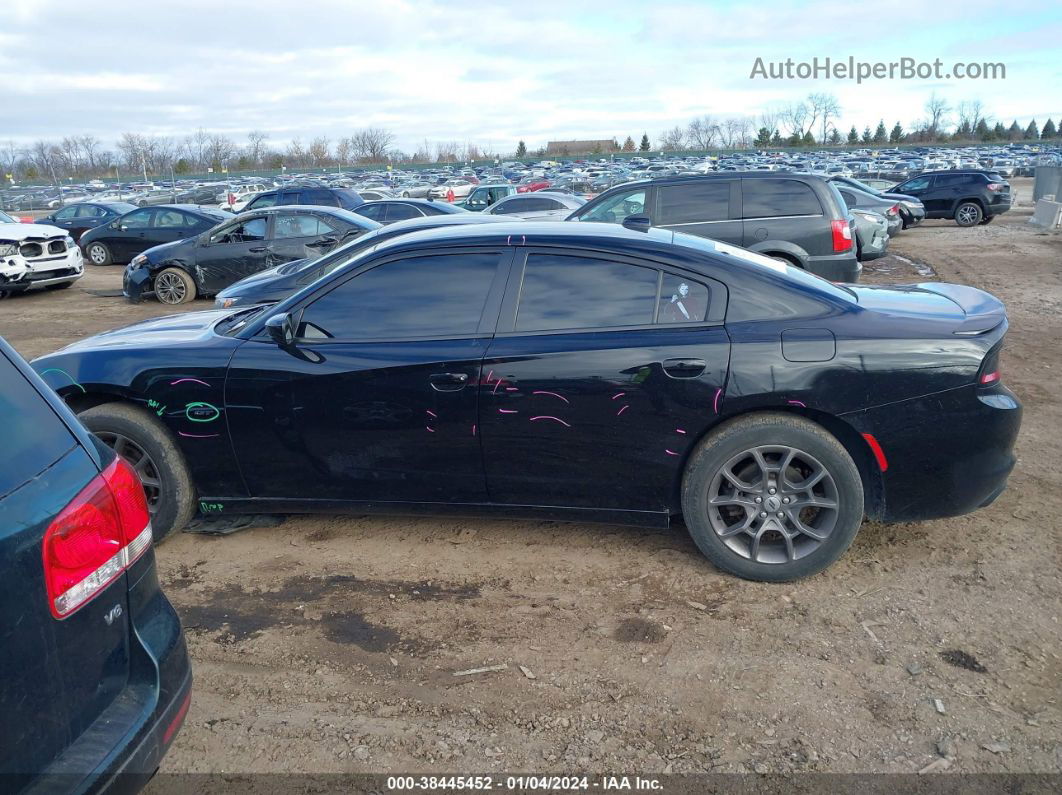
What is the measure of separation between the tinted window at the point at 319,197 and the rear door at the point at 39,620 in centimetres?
1669

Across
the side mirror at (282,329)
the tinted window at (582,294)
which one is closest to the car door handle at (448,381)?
the tinted window at (582,294)

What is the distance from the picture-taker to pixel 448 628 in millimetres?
3502

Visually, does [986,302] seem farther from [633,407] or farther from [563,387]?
[563,387]

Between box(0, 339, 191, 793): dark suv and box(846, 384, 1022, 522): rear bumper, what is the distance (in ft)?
9.74

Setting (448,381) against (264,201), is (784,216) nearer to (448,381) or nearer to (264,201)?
(448,381)

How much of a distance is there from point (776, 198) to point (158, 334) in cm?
752

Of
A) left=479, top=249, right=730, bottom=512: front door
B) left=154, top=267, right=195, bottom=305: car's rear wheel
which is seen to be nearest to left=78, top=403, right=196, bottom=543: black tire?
left=479, top=249, right=730, bottom=512: front door

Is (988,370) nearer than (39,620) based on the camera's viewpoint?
Answer: No

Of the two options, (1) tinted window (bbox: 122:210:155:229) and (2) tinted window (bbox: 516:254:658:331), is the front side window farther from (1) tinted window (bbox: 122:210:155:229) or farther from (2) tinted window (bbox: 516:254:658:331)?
(1) tinted window (bbox: 122:210:155:229)

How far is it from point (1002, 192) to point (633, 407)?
2399 centimetres

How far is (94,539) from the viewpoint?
6.68 feet

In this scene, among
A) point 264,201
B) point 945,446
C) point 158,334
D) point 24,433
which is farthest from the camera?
point 264,201

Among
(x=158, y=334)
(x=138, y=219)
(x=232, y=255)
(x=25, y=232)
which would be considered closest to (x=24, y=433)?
(x=158, y=334)

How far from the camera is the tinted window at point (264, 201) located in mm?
18234
